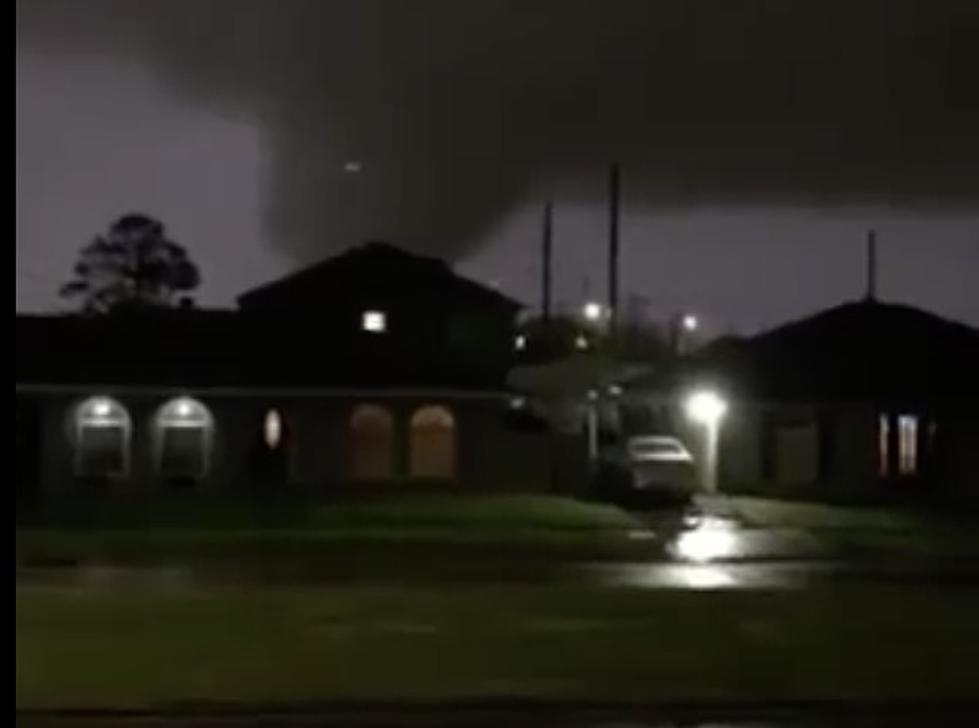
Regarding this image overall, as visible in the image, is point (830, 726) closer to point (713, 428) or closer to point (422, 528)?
point (422, 528)

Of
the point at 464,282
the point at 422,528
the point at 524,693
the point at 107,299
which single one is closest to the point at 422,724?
the point at 524,693

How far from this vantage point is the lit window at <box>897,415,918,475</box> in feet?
198

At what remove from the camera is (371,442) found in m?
57.8

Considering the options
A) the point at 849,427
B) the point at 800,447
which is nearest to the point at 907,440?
the point at 849,427

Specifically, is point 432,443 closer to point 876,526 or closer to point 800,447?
point 800,447

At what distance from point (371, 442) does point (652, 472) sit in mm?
10042

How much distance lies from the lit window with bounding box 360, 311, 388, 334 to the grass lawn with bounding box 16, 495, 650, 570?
64.2 feet

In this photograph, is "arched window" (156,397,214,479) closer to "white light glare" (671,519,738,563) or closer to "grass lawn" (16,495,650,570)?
"grass lawn" (16,495,650,570)

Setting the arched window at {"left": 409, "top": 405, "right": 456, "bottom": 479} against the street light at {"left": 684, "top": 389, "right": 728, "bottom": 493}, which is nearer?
the arched window at {"left": 409, "top": 405, "right": 456, "bottom": 479}

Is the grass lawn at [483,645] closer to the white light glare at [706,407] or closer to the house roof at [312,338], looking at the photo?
the house roof at [312,338]

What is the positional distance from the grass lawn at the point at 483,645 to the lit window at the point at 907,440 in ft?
108

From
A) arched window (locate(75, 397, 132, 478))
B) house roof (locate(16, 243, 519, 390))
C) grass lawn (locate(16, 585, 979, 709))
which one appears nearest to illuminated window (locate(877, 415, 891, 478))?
house roof (locate(16, 243, 519, 390))

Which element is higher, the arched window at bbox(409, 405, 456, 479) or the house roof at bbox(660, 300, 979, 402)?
the house roof at bbox(660, 300, 979, 402)

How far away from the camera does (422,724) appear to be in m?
16.7
